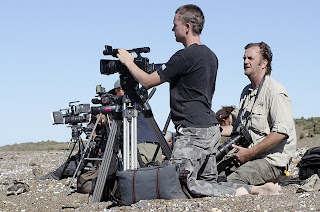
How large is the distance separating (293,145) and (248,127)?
550 mm

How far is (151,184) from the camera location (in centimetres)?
447

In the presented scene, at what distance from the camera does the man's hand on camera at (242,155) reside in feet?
18.2

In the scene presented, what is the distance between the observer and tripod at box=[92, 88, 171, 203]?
15.9 ft

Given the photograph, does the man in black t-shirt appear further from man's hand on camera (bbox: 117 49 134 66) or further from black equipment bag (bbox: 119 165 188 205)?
black equipment bag (bbox: 119 165 188 205)

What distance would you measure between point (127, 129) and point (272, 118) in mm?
1711

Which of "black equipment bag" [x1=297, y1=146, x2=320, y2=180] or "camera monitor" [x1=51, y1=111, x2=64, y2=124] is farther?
"camera monitor" [x1=51, y1=111, x2=64, y2=124]

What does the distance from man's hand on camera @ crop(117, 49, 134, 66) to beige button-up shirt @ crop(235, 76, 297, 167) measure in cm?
178

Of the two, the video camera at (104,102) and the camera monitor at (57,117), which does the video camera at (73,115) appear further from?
the video camera at (104,102)

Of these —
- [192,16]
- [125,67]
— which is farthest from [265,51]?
[125,67]

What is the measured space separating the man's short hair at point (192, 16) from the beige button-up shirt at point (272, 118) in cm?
143

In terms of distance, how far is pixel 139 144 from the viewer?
21.6 feet

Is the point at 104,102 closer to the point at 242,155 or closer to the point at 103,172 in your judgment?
the point at 103,172

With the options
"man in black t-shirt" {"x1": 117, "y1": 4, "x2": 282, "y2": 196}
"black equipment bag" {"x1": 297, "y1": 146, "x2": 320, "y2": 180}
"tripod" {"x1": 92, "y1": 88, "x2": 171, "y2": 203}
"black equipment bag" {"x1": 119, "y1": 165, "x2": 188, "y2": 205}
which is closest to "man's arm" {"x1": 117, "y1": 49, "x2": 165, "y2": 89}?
"man in black t-shirt" {"x1": 117, "y1": 4, "x2": 282, "y2": 196}

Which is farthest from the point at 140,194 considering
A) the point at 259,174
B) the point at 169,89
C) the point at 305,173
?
the point at 305,173
